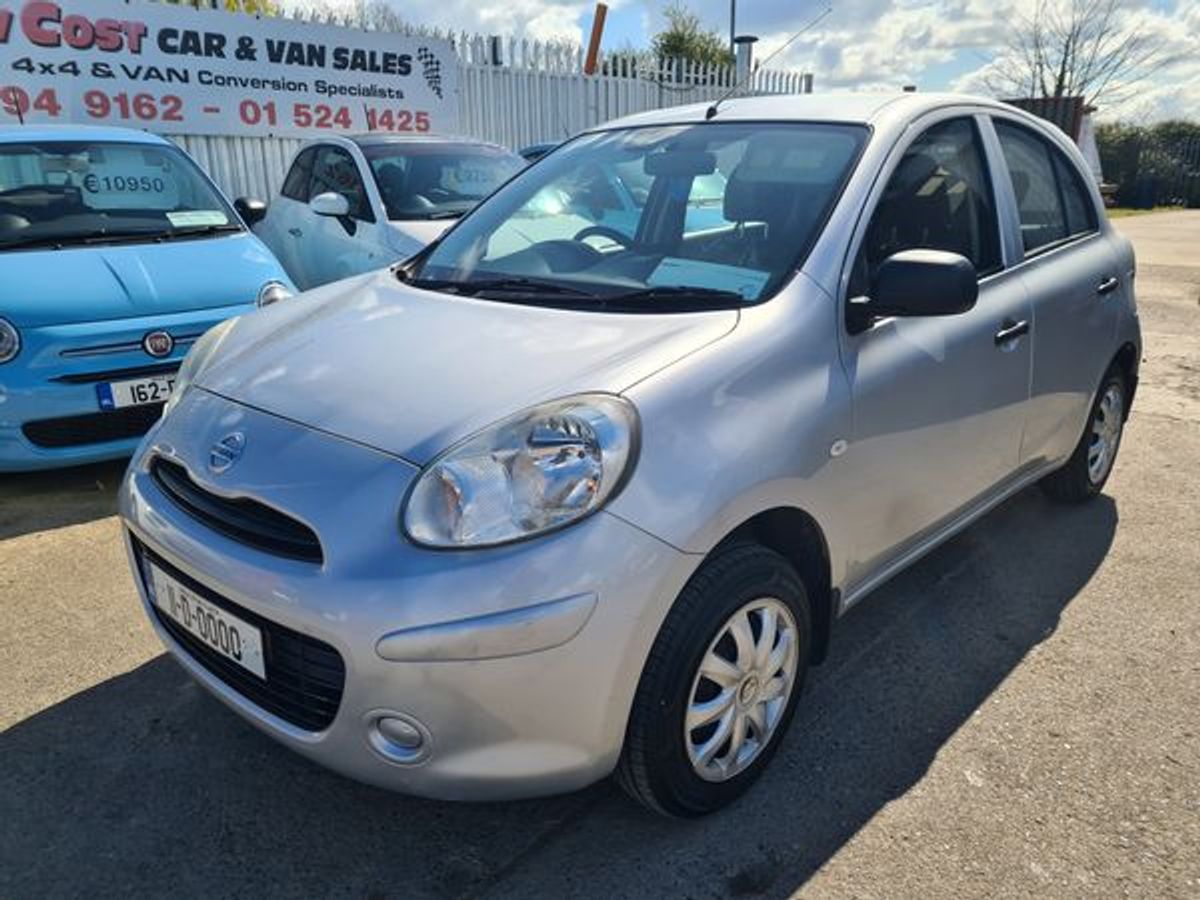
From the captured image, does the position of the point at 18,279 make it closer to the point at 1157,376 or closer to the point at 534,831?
the point at 534,831

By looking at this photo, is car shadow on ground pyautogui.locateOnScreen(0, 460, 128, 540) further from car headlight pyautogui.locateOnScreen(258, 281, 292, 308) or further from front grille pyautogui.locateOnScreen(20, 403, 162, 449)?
car headlight pyautogui.locateOnScreen(258, 281, 292, 308)

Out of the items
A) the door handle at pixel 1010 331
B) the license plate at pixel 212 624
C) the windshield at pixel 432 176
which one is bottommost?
the license plate at pixel 212 624

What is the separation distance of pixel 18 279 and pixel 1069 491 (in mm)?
4786

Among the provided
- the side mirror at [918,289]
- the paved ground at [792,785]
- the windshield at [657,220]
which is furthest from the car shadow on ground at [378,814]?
the windshield at [657,220]

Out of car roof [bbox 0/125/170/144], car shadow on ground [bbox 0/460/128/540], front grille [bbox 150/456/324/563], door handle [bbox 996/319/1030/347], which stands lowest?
car shadow on ground [bbox 0/460/128/540]

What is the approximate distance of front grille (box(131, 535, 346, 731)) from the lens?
187cm

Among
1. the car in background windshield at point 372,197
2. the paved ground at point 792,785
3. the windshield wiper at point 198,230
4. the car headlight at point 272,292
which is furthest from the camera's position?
the car in background windshield at point 372,197

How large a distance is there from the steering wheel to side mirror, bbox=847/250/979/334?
773 mm

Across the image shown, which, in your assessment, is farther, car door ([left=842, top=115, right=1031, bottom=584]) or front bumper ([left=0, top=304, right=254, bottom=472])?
front bumper ([left=0, top=304, right=254, bottom=472])

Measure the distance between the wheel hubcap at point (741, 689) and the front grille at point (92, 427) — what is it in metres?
3.18

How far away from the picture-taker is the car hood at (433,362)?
6.61 ft

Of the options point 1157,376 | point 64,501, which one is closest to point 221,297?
point 64,501

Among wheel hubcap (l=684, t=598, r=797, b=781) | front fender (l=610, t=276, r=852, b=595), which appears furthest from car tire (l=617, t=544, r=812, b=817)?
front fender (l=610, t=276, r=852, b=595)

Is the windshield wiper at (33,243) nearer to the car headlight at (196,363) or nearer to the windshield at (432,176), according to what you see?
the windshield at (432,176)
